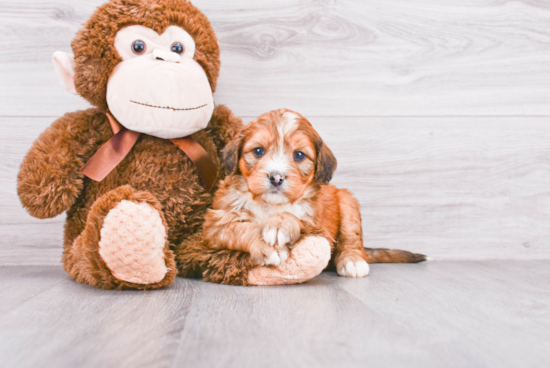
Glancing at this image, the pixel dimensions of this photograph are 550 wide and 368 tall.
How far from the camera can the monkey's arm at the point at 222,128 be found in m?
1.89

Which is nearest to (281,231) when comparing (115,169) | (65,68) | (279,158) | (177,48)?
(279,158)

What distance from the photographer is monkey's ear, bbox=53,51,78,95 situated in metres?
1.68

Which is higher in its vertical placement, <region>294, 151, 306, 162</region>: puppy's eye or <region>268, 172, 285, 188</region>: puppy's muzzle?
<region>294, 151, 306, 162</region>: puppy's eye

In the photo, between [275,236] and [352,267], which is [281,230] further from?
[352,267]

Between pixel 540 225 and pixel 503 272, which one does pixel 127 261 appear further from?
pixel 540 225

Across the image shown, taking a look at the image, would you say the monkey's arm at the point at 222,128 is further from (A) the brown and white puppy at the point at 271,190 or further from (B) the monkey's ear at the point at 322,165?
(B) the monkey's ear at the point at 322,165

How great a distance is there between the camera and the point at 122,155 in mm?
1700

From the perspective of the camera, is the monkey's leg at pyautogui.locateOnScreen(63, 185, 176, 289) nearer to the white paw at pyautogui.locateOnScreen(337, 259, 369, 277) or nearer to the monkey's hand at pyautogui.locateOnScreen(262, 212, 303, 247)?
the monkey's hand at pyautogui.locateOnScreen(262, 212, 303, 247)

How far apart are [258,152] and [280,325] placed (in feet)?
2.34

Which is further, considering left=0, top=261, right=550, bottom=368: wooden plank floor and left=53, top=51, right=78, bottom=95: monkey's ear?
left=53, top=51, right=78, bottom=95: monkey's ear

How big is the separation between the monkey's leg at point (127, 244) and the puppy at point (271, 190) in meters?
0.27

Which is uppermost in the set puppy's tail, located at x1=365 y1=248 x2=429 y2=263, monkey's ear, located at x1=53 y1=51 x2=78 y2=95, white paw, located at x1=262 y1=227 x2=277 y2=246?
monkey's ear, located at x1=53 y1=51 x2=78 y2=95

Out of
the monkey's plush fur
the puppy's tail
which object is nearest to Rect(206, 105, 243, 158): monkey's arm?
the monkey's plush fur

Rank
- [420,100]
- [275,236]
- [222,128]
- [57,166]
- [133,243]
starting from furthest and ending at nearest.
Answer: [420,100], [222,128], [57,166], [275,236], [133,243]
